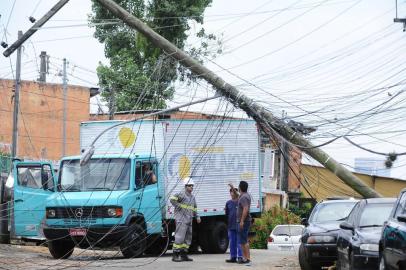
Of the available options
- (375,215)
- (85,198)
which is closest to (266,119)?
(375,215)

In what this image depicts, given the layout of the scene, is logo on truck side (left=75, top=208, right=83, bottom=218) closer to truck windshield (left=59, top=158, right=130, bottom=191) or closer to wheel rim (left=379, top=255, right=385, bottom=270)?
truck windshield (left=59, top=158, right=130, bottom=191)

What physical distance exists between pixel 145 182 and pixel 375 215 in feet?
24.7

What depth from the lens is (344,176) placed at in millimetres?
17109

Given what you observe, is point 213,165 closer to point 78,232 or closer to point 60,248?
point 78,232

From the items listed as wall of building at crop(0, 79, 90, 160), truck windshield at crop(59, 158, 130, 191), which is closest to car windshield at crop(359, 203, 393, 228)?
truck windshield at crop(59, 158, 130, 191)

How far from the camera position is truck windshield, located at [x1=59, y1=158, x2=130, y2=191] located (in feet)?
63.1

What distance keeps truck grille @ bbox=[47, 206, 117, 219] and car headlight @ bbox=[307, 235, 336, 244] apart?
17.5 ft

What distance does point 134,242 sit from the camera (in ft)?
62.4

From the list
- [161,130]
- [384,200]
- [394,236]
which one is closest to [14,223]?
[161,130]

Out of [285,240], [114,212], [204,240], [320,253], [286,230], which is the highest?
[114,212]

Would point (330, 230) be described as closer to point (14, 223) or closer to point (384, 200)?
point (384, 200)

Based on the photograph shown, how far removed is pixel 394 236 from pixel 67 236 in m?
10.5

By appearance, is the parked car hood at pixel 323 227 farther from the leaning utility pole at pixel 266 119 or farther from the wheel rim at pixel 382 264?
the wheel rim at pixel 382 264

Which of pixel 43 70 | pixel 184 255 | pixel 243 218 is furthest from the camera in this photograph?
pixel 43 70
